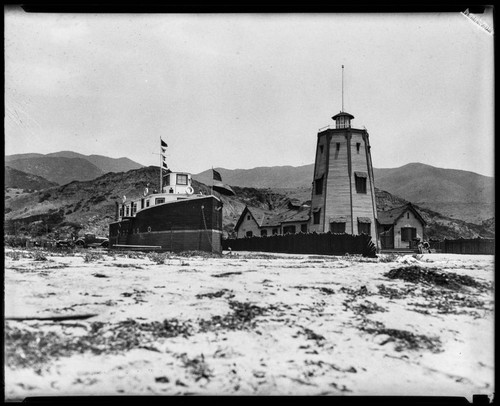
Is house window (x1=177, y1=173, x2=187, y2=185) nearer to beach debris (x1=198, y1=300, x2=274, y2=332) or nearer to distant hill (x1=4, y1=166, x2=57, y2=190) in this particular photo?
distant hill (x1=4, y1=166, x2=57, y2=190)

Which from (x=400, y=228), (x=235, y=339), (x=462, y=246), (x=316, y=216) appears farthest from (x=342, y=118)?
(x=400, y=228)

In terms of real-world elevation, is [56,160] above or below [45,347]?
above

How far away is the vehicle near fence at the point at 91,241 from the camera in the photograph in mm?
16558

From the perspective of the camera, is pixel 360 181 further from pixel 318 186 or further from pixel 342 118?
pixel 342 118

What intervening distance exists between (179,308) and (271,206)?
2885 inches

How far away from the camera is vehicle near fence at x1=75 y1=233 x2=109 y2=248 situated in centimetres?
1656

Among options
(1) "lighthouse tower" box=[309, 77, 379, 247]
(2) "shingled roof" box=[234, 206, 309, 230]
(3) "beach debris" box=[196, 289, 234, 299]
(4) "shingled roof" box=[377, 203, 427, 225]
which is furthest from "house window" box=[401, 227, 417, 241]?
(3) "beach debris" box=[196, 289, 234, 299]

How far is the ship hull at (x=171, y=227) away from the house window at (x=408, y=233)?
17.3 meters

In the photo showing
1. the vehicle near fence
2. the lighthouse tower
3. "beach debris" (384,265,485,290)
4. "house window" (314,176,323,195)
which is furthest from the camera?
"house window" (314,176,323,195)

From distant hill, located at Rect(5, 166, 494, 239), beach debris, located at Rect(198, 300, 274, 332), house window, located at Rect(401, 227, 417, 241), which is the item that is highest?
distant hill, located at Rect(5, 166, 494, 239)

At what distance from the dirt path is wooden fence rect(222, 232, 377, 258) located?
14.7 meters
